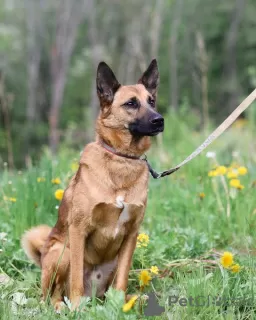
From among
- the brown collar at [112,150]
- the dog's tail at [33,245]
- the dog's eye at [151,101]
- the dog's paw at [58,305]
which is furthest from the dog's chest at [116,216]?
the dog's eye at [151,101]

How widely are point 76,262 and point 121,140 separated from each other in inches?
34.9

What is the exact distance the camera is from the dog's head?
3.66 m

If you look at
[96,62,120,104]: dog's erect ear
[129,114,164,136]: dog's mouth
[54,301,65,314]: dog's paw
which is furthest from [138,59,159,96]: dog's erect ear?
[54,301,65,314]: dog's paw

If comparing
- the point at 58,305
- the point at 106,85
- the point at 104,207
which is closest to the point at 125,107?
the point at 106,85

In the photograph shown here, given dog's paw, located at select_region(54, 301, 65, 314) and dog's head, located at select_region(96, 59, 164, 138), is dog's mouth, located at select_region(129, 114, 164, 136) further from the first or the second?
dog's paw, located at select_region(54, 301, 65, 314)

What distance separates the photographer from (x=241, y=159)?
7.23 metres

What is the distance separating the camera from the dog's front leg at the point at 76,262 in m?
3.39

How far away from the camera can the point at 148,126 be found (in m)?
3.64

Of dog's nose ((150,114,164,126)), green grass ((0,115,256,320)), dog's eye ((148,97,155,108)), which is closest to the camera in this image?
green grass ((0,115,256,320))

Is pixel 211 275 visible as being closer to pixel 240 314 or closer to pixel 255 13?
pixel 240 314

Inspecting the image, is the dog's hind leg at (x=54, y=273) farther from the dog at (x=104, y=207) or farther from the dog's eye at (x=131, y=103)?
the dog's eye at (x=131, y=103)

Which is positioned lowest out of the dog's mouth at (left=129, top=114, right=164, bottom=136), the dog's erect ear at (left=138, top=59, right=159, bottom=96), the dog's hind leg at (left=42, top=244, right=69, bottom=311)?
the dog's hind leg at (left=42, top=244, right=69, bottom=311)

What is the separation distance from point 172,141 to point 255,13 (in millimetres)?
25535

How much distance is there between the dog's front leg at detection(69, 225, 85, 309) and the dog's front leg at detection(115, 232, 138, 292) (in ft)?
0.81
